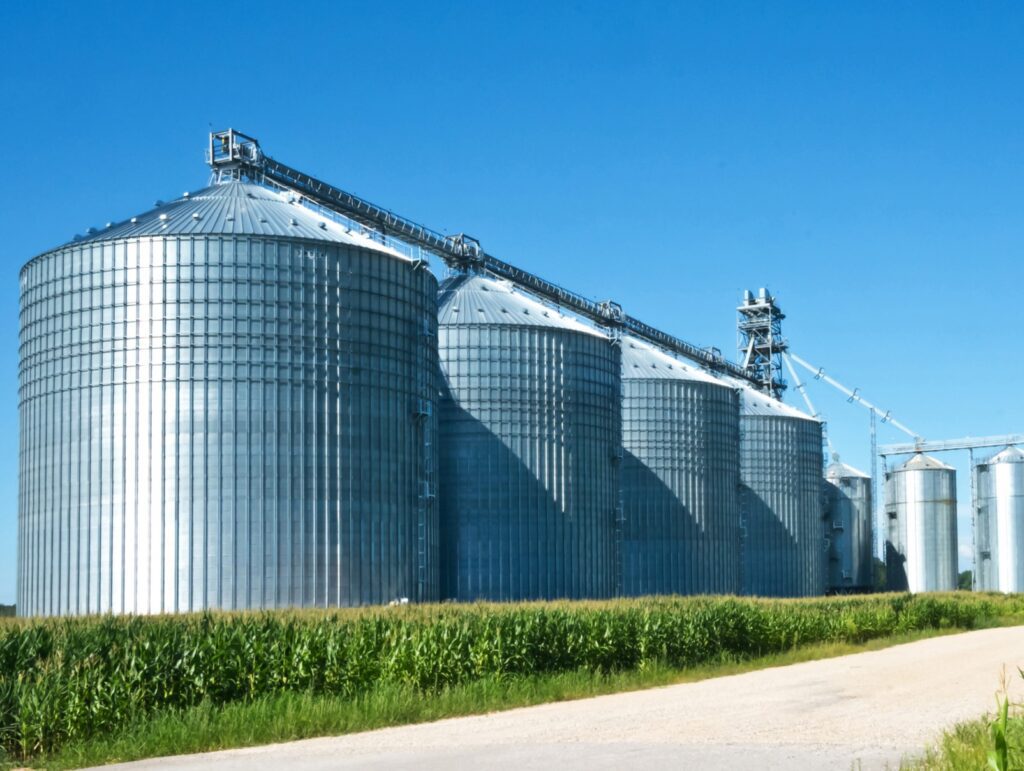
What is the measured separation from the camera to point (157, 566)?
38406 mm

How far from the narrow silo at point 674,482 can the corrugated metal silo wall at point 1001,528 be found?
30.5 metres

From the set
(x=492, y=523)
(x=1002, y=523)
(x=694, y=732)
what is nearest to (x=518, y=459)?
(x=492, y=523)

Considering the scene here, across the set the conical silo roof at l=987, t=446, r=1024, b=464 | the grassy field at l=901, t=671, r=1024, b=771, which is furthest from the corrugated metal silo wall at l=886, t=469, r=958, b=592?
the grassy field at l=901, t=671, r=1024, b=771

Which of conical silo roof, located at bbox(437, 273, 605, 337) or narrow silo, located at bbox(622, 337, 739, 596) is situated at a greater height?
conical silo roof, located at bbox(437, 273, 605, 337)

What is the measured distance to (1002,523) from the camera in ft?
306

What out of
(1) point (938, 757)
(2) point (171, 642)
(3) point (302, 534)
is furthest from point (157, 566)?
(1) point (938, 757)

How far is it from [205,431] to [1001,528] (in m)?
70.8

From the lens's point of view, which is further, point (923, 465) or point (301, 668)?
point (923, 465)

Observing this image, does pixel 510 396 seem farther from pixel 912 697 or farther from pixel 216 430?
pixel 912 697

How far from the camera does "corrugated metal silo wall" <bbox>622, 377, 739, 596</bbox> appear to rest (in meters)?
66.8

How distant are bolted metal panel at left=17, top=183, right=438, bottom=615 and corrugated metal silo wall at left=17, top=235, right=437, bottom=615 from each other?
53mm

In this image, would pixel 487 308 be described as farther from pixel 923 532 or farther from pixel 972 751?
pixel 923 532

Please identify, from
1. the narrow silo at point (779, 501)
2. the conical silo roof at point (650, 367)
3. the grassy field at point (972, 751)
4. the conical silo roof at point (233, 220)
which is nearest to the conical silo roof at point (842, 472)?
the narrow silo at point (779, 501)

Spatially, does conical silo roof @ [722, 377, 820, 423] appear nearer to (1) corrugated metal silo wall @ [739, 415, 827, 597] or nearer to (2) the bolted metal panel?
(1) corrugated metal silo wall @ [739, 415, 827, 597]
